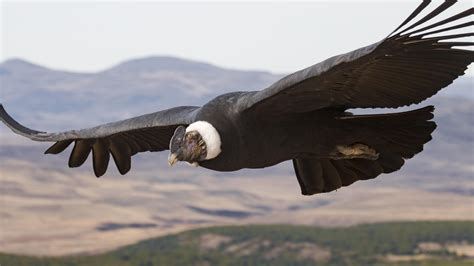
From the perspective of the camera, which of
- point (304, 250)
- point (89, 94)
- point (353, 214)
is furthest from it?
point (89, 94)

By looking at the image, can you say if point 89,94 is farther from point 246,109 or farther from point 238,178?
point 246,109

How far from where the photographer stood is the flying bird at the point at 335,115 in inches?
401

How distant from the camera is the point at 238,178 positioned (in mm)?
108500

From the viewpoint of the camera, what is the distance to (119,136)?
13.8 metres

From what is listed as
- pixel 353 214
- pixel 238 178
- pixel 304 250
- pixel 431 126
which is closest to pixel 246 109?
pixel 431 126

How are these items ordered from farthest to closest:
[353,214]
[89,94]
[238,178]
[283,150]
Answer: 1. [89,94]
2. [238,178]
3. [353,214]
4. [283,150]

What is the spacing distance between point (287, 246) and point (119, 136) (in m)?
29.2

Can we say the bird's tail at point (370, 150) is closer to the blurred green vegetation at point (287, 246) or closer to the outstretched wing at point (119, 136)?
the outstretched wing at point (119, 136)

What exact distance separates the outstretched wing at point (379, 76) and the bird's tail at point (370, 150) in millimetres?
553

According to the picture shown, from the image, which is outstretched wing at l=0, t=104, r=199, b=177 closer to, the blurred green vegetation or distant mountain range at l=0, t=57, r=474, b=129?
the blurred green vegetation

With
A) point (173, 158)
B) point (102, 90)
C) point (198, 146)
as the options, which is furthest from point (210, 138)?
point (102, 90)

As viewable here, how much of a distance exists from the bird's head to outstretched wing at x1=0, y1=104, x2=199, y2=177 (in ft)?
1.87

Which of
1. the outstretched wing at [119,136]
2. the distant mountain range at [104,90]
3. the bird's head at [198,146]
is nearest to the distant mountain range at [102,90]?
the distant mountain range at [104,90]

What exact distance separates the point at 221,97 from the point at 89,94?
16396 cm
